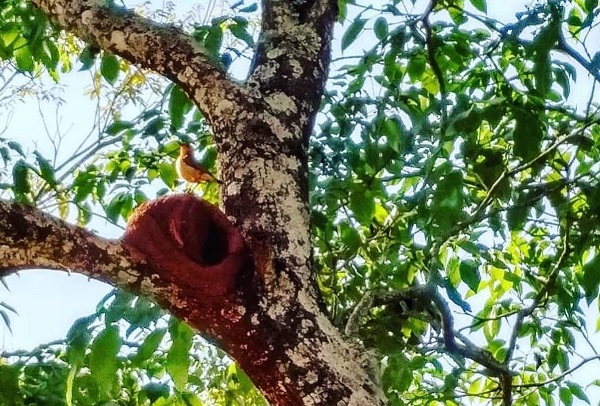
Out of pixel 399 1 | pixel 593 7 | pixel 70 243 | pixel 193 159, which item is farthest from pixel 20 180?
pixel 593 7

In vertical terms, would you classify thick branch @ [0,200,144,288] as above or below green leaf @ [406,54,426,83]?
below

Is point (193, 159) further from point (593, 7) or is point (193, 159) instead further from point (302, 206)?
point (593, 7)

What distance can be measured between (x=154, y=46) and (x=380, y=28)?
0.54 metres

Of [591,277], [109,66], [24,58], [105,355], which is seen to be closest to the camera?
Result: [105,355]

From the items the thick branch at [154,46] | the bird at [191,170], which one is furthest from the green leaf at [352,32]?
the thick branch at [154,46]

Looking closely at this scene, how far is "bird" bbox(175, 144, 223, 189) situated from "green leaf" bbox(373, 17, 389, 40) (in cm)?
38

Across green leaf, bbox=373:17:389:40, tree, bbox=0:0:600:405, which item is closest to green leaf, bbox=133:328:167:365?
tree, bbox=0:0:600:405

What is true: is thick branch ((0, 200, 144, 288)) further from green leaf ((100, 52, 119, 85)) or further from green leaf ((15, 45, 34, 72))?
green leaf ((15, 45, 34, 72))

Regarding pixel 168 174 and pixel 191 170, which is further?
pixel 168 174

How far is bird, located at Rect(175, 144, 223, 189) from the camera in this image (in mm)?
1362

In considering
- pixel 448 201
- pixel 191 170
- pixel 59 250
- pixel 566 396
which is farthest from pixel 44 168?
pixel 566 396

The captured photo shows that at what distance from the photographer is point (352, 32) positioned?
145cm

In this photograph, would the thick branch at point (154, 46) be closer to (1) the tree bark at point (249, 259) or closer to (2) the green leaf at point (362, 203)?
(1) the tree bark at point (249, 259)

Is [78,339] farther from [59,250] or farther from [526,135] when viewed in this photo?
[526,135]
